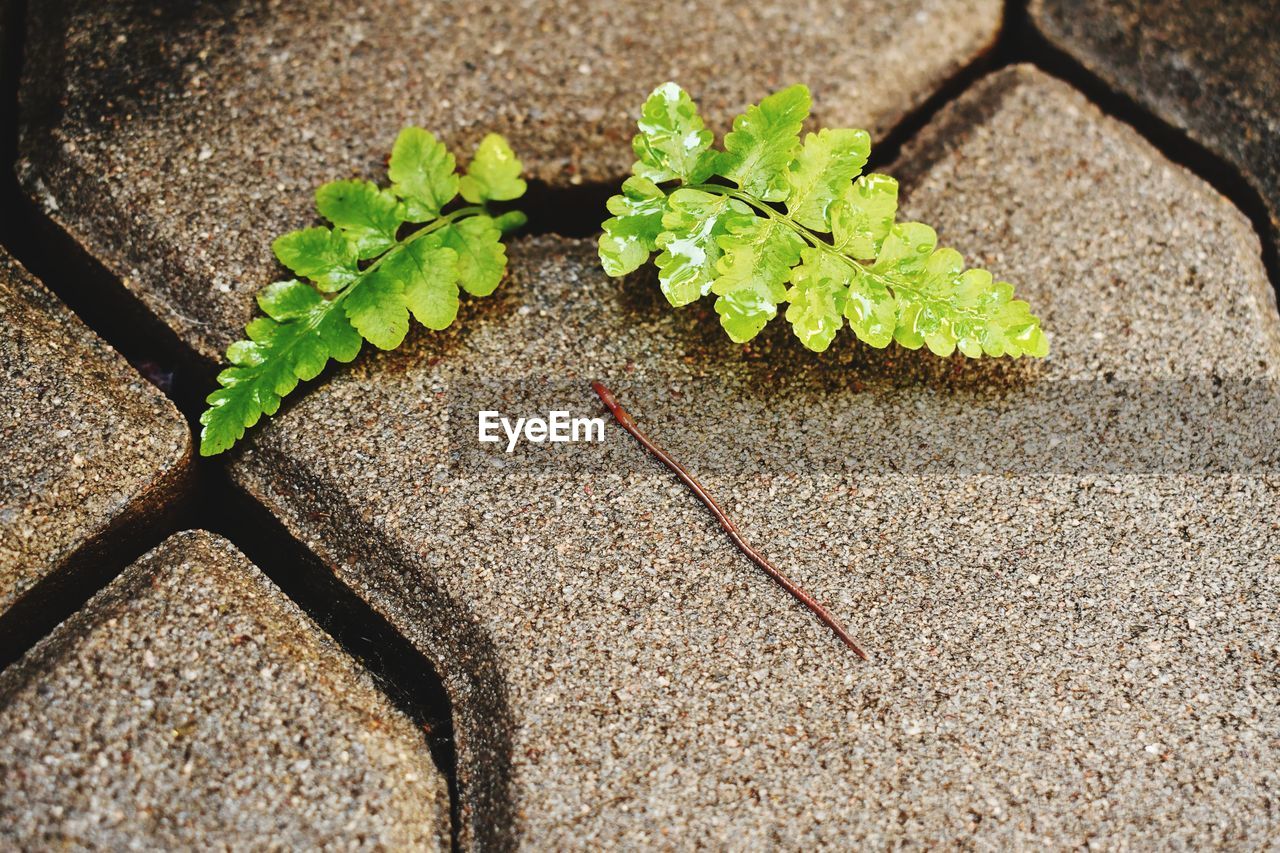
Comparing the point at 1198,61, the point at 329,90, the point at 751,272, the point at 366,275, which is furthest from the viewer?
the point at 1198,61

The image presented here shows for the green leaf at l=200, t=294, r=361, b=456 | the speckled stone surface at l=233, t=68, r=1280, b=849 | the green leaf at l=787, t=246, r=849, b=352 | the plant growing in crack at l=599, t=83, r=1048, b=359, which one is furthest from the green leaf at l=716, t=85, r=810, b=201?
the green leaf at l=200, t=294, r=361, b=456

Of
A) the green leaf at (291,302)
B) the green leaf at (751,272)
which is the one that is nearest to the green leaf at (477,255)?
the green leaf at (291,302)

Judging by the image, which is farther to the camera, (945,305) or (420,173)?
(420,173)

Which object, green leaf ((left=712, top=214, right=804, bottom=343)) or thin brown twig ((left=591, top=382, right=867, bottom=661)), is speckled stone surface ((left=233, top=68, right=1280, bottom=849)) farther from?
green leaf ((left=712, top=214, right=804, bottom=343))

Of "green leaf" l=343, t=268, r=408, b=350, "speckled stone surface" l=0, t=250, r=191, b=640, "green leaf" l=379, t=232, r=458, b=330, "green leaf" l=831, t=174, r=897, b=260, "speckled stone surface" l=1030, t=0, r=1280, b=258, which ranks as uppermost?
"speckled stone surface" l=1030, t=0, r=1280, b=258

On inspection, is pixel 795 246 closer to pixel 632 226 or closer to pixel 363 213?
pixel 632 226

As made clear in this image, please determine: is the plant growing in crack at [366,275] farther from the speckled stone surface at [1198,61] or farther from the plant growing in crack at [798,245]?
the speckled stone surface at [1198,61]

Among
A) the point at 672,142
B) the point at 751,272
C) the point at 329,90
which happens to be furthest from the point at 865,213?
the point at 329,90

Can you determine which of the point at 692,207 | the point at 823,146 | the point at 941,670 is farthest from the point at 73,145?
the point at 941,670
